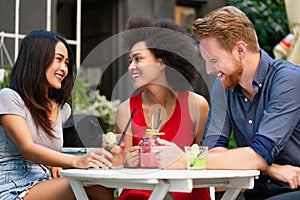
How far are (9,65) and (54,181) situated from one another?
1.82 metres

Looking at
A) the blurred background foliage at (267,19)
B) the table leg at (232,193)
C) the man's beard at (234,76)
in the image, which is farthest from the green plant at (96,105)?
the table leg at (232,193)

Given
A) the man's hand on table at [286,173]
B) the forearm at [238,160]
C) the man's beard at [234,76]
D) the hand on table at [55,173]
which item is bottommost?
→ the hand on table at [55,173]

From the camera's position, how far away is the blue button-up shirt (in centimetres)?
235

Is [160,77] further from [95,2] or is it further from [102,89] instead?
[95,2]

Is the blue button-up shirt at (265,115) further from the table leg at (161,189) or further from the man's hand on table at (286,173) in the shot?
the table leg at (161,189)

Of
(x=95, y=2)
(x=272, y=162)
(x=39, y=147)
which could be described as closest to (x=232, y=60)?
(x=272, y=162)

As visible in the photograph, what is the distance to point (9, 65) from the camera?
4195 mm

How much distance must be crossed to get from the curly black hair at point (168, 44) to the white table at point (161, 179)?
0.80m

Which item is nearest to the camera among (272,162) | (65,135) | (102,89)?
(272,162)

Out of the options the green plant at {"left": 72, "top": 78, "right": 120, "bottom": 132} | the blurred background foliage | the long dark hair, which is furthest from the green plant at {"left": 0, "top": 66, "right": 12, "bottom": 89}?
the blurred background foliage

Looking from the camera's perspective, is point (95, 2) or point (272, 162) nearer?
point (272, 162)

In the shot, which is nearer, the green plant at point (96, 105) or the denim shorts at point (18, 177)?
the denim shorts at point (18, 177)

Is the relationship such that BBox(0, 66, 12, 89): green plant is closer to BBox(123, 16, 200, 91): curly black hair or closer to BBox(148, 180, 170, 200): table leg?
BBox(123, 16, 200, 91): curly black hair

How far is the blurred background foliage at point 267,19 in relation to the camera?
5.90 metres
